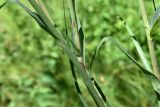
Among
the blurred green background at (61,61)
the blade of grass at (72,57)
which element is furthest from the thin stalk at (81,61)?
the blurred green background at (61,61)

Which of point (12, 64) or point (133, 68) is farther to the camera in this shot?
point (12, 64)

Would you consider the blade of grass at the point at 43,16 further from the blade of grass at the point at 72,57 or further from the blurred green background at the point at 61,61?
the blurred green background at the point at 61,61

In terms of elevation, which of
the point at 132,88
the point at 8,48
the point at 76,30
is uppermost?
the point at 8,48

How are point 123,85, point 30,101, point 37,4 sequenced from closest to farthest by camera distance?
point 37,4 < point 123,85 < point 30,101

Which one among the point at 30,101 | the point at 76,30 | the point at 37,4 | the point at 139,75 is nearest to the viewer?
the point at 37,4

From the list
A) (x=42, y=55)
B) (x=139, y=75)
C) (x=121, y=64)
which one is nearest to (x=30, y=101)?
(x=42, y=55)

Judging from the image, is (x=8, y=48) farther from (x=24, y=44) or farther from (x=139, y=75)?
(x=139, y=75)

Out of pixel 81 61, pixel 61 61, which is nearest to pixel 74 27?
pixel 81 61

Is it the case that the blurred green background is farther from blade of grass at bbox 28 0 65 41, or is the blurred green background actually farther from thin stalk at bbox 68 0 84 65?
blade of grass at bbox 28 0 65 41

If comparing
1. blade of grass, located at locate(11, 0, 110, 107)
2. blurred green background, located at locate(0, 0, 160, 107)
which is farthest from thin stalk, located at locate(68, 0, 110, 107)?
blurred green background, located at locate(0, 0, 160, 107)
